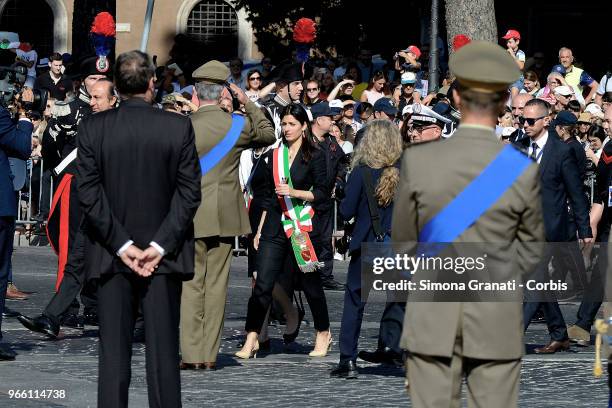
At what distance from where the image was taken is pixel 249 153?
687 inches

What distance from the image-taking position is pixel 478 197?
609 cm

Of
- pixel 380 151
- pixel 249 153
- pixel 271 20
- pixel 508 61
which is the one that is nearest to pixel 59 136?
pixel 380 151

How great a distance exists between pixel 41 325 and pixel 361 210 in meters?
2.80

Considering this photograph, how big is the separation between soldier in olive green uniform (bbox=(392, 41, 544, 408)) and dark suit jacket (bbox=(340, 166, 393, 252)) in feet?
15.1

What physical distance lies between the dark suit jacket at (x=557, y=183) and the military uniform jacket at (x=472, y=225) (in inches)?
234

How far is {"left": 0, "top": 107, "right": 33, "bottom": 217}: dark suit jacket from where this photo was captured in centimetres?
1078

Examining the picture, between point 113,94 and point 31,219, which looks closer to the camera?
point 113,94

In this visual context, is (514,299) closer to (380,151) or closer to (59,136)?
(380,151)

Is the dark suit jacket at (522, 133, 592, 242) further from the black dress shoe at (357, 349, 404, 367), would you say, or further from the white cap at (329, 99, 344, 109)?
the white cap at (329, 99, 344, 109)

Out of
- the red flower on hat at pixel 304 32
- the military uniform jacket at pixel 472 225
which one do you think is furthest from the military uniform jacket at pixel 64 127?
the red flower on hat at pixel 304 32

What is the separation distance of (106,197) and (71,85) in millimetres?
7243

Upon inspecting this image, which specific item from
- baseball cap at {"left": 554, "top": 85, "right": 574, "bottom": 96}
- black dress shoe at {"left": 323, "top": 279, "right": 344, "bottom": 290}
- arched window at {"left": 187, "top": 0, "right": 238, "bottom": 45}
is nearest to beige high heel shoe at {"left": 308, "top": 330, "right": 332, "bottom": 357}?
black dress shoe at {"left": 323, "top": 279, "right": 344, "bottom": 290}

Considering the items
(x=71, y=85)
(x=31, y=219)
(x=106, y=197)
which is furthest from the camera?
(x=31, y=219)

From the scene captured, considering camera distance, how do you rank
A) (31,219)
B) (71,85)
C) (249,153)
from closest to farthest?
(71,85) < (249,153) < (31,219)
